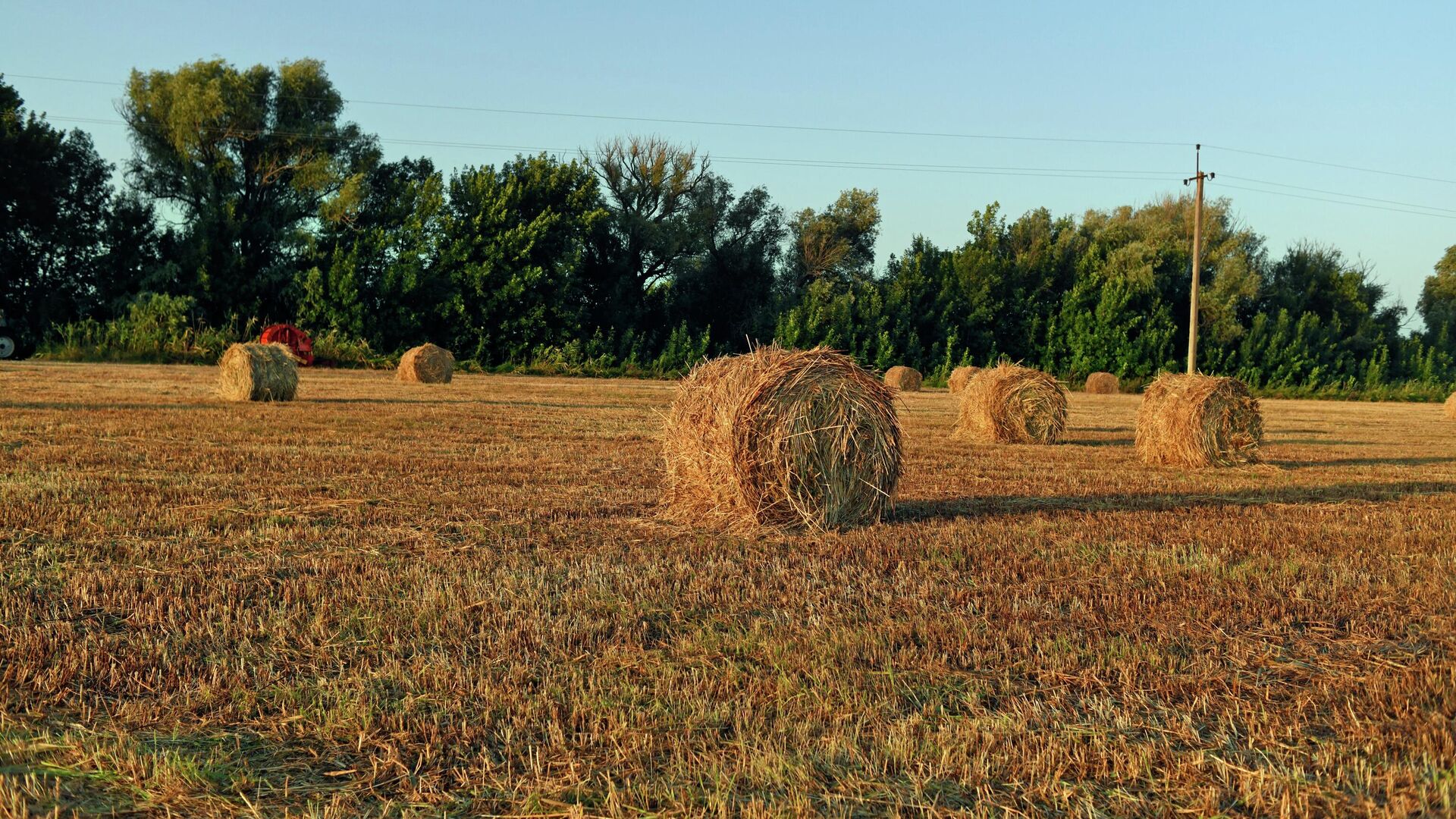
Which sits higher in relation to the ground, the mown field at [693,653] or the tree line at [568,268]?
the tree line at [568,268]

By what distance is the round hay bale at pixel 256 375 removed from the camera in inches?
722

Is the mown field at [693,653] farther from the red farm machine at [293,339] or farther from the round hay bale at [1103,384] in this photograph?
the round hay bale at [1103,384]

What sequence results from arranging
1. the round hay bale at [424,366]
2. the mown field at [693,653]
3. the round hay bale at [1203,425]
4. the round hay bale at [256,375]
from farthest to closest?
the round hay bale at [424,366] < the round hay bale at [256,375] < the round hay bale at [1203,425] < the mown field at [693,653]

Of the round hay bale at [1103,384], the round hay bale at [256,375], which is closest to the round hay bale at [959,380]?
the round hay bale at [1103,384]

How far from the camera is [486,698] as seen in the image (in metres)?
4.05

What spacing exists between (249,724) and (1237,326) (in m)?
48.8

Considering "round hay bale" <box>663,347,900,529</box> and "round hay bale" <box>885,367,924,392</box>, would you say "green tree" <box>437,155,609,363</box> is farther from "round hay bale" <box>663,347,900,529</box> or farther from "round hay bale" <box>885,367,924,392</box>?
"round hay bale" <box>663,347,900,529</box>

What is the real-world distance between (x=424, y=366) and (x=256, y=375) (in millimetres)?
9126

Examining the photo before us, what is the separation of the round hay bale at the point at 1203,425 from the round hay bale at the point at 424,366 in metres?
18.7

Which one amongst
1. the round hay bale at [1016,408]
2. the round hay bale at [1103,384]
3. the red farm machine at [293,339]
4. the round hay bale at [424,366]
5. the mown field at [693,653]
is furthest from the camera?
the round hay bale at [1103,384]

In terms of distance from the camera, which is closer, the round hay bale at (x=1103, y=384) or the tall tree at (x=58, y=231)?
the tall tree at (x=58, y=231)

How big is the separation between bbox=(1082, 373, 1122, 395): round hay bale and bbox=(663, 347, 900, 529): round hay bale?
35485 mm

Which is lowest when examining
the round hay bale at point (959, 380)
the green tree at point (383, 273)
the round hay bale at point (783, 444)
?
the round hay bale at point (783, 444)

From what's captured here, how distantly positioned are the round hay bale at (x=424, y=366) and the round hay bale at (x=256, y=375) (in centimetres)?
837
